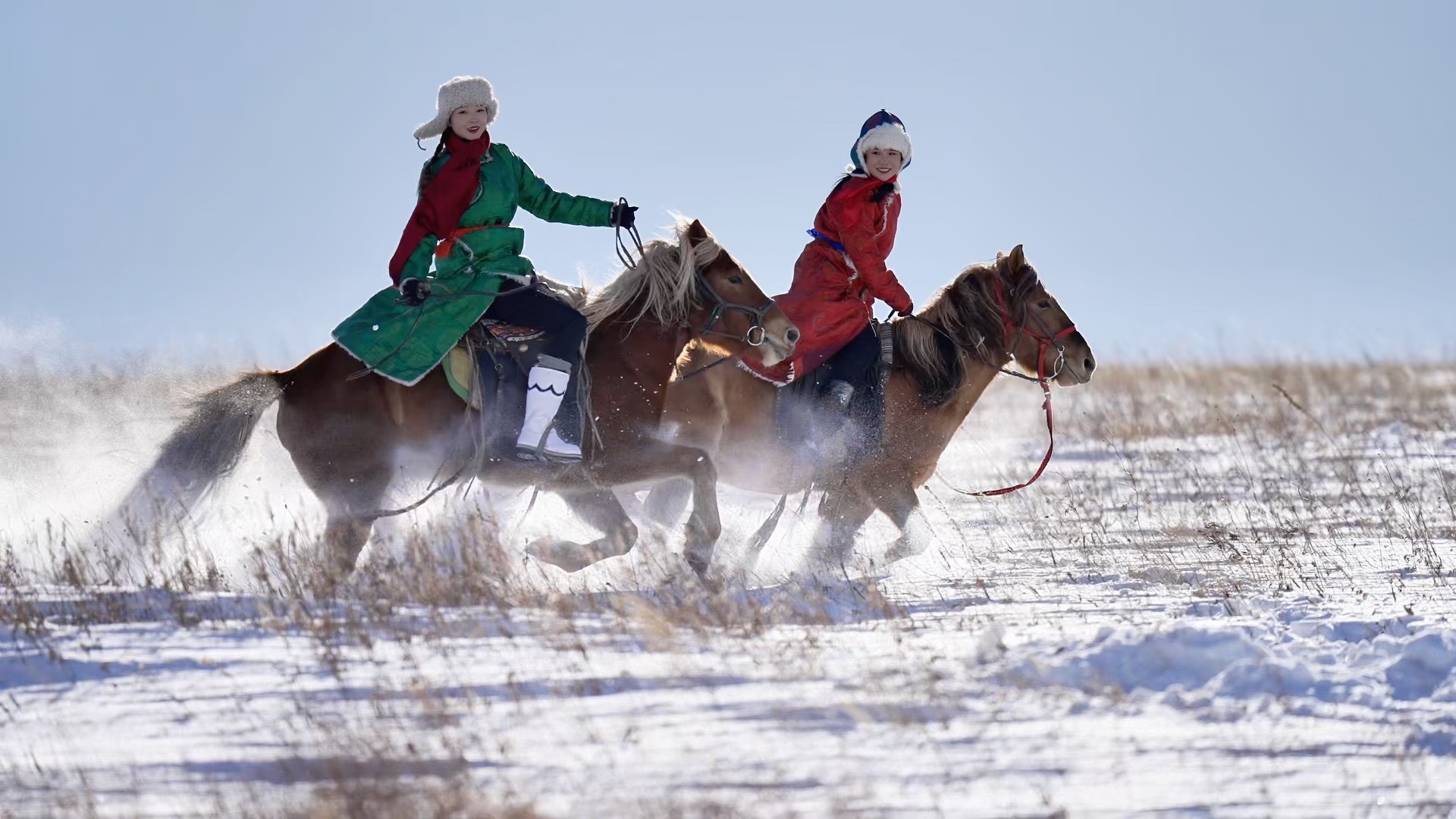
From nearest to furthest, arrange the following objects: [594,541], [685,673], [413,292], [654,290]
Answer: [685,673] → [413,292] → [594,541] → [654,290]

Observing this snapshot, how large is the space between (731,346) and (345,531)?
231 cm

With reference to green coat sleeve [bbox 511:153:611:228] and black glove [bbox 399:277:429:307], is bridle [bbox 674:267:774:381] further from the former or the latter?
black glove [bbox 399:277:429:307]

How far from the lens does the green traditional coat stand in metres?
6.59

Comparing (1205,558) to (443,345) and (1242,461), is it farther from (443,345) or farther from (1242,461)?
(1242,461)

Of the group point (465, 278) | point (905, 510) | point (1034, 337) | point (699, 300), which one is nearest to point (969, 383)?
point (1034, 337)

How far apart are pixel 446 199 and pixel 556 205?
0.73 meters

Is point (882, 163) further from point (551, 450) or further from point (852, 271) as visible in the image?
point (551, 450)

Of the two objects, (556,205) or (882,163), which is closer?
(556,205)

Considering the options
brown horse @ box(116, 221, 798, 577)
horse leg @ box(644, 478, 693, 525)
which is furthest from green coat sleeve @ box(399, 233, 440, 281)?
horse leg @ box(644, 478, 693, 525)

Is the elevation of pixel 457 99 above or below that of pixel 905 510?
above

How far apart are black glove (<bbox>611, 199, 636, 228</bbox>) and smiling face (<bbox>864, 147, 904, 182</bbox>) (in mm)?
1619

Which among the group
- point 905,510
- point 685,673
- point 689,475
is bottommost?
point 905,510

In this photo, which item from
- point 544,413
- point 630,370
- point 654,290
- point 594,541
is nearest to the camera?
point 544,413

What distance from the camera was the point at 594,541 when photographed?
6938 millimetres
